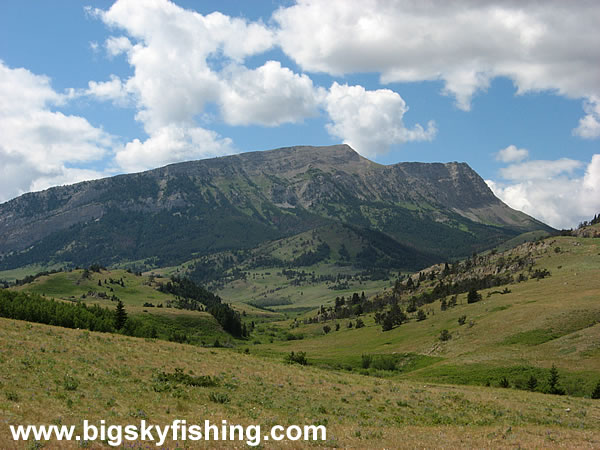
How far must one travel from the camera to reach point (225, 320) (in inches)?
7505

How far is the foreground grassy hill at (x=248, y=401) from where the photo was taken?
24.1 m

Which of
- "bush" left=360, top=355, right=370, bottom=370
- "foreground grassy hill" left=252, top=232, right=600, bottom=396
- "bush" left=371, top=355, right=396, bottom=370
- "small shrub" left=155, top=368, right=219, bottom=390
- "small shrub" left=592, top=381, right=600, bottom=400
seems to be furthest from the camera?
"bush" left=360, top=355, right=370, bottom=370

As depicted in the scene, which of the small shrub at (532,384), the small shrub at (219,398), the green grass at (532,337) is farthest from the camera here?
the green grass at (532,337)

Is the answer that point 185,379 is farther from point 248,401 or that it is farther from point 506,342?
point 506,342

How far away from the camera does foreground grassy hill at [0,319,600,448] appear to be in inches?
949

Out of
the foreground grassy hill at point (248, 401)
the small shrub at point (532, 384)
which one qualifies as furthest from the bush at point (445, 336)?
the foreground grassy hill at point (248, 401)

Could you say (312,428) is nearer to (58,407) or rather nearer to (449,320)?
(58,407)

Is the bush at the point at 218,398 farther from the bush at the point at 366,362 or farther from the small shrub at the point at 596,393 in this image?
the bush at the point at 366,362

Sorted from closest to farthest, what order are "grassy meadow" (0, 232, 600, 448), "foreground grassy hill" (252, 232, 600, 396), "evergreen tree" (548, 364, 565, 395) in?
"grassy meadow" (0, 232, 600, 448) < "evergreen tree" (548, 364, 565, 395) < "foreground grassy hill" (252, 232, 600, 396)

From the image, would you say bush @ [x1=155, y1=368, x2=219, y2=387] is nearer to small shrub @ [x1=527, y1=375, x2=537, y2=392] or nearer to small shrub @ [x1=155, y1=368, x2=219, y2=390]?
small shrub @ [x1=155, y1=368, x2=219, y2=390]

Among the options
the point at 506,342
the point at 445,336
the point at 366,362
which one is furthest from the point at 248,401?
the point at 445,336

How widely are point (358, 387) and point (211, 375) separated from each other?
14.6 metres

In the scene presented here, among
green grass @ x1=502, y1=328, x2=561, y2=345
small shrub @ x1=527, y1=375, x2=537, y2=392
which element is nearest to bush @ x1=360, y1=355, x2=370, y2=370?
green grass @ x1=502, y1=328, x2=561, y2=345

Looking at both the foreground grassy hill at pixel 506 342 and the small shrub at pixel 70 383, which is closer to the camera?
the small shrub at pixel 70 383
